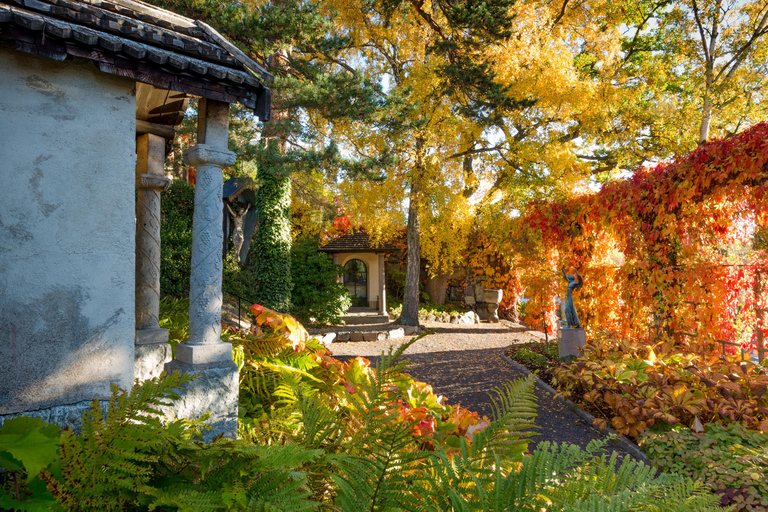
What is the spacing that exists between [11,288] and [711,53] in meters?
14.8

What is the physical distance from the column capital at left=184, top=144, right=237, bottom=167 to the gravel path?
2310 mm

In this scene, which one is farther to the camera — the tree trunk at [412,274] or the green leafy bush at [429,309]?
the green leafy bush at [429,309]

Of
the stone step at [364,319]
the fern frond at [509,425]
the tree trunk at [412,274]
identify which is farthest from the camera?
the stone step at [364,319]

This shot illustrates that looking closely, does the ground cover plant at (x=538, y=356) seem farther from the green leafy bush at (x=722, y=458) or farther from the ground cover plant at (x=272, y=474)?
the ground cover plant at (x=272, y=474)

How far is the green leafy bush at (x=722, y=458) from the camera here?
275 centimetres

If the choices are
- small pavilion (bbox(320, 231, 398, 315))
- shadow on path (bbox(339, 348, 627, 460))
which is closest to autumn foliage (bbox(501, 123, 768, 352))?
shadow on path (bbox(339, 348, 627, 460))

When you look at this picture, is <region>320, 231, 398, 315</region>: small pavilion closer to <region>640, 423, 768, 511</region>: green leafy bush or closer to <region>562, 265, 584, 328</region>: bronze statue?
<region>562, 265, 584, 328</region>: bronze statue

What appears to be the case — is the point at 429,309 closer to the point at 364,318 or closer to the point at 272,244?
the point at 364,318

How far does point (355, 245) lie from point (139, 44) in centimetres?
1206

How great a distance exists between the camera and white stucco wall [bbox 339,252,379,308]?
1531 cm

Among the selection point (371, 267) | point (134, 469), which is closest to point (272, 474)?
point (134, 469)

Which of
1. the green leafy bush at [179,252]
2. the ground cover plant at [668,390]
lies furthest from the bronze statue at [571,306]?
the green leafy bush at [179,252]

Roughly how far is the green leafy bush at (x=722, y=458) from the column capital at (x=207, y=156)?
396 cm

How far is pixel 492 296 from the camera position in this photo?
51.9 feet
